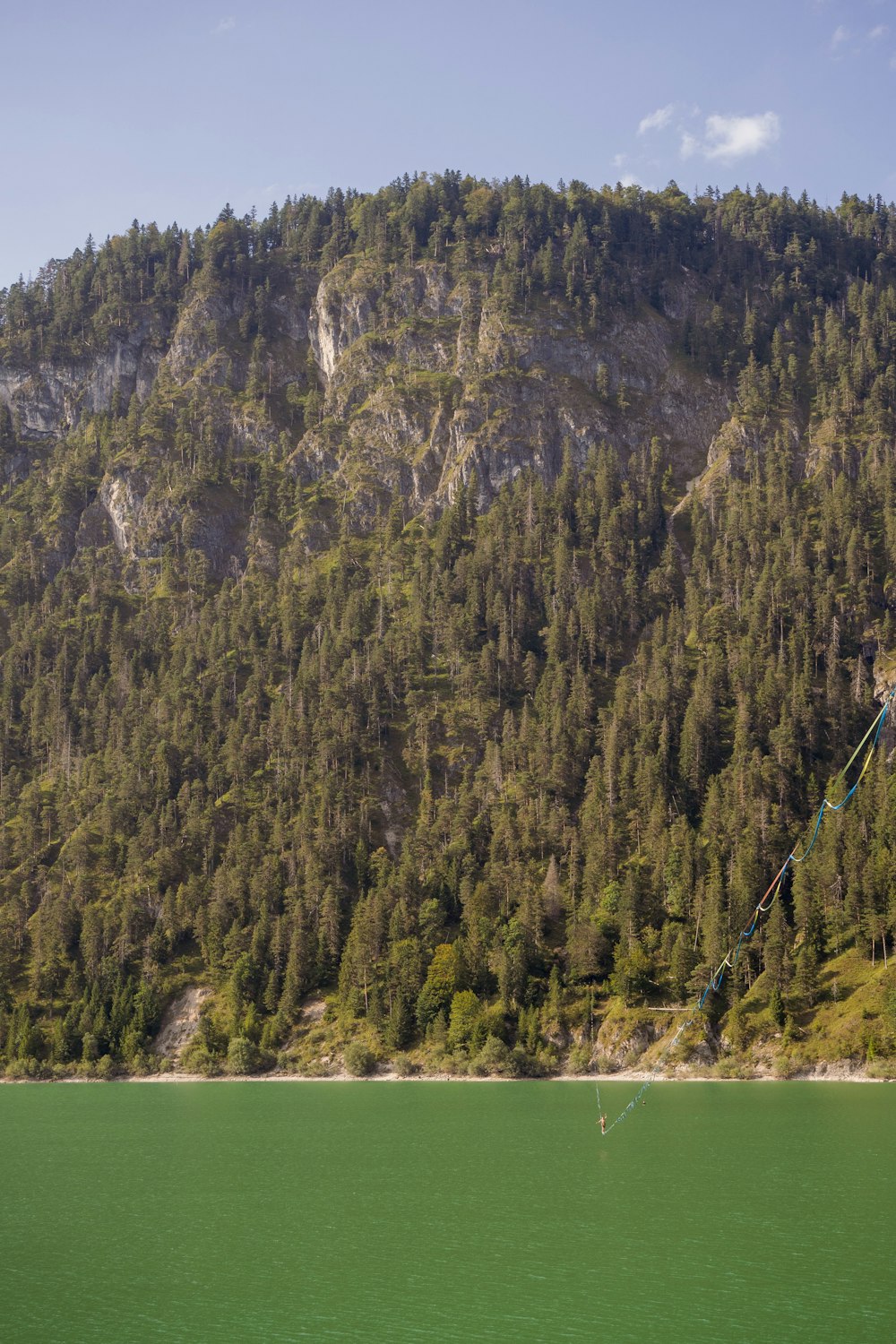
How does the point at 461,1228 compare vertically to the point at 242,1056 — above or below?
above

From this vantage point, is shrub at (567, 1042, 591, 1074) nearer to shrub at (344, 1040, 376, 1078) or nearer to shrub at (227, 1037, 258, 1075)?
shrub at (344, 1040, 376, 1078)

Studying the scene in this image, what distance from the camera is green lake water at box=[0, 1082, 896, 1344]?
46531 mm

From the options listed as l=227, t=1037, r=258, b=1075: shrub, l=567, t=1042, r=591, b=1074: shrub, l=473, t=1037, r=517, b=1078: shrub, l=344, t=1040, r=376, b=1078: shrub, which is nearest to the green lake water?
l=567, t=1042, r=591, b=1074: shrub

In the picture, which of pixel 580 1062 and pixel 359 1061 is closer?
pixel 580 1062

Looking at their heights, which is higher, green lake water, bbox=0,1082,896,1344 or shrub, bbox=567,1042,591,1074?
green lake water, bbox=0,1082,896,1344

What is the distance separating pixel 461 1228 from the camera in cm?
6225

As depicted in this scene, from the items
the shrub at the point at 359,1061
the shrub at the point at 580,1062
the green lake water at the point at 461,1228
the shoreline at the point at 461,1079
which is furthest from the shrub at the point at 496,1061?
the green lake water at the point at 461,1228

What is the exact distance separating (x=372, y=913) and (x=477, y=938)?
18226mm

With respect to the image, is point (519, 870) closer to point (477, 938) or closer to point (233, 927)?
point (477, 938)

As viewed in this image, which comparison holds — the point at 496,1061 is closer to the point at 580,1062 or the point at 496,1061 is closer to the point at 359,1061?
the point at 580,1062

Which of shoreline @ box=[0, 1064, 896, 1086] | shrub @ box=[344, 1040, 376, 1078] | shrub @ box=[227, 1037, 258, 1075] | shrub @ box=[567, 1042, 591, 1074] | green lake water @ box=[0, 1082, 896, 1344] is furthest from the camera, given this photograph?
shrub @ box=[227, 1037, 258, 1075]

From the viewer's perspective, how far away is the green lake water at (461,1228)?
46.5 metres

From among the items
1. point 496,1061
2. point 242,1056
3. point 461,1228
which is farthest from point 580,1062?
point 461,1228

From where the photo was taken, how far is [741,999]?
490 ft
